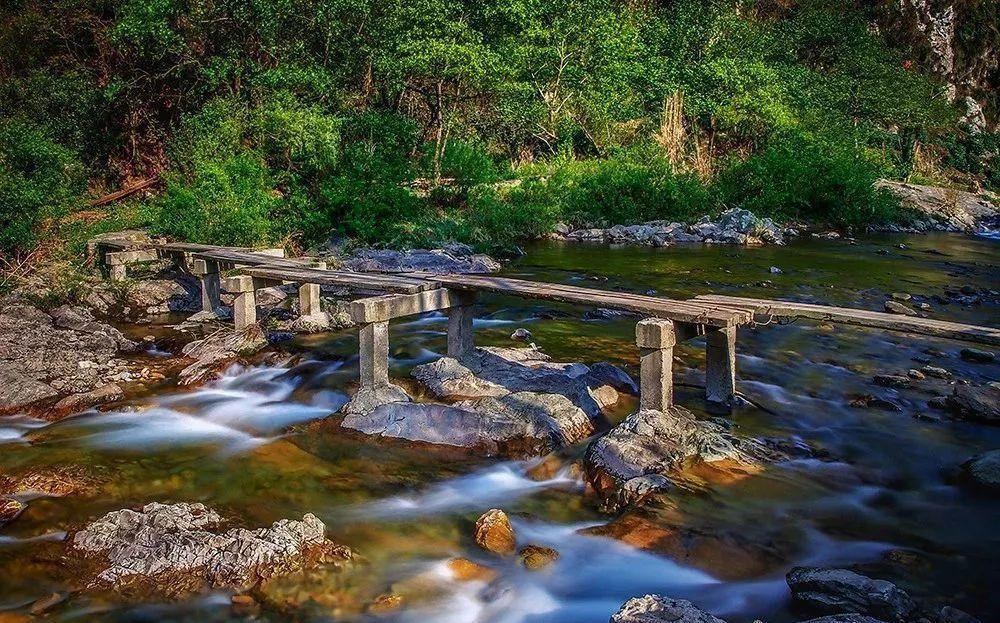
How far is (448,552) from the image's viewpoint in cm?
505

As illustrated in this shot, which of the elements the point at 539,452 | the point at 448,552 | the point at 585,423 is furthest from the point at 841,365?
the point at 448,552

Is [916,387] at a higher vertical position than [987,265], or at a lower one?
lower

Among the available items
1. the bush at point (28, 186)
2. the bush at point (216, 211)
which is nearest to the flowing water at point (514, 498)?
the bush at point (216, 211)

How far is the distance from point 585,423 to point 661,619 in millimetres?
3130

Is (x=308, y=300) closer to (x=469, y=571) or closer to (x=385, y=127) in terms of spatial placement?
(x=469, y=571)

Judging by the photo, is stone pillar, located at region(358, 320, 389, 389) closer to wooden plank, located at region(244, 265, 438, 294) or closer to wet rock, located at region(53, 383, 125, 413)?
wooden plank, located at region(244, 265, 438, 294)

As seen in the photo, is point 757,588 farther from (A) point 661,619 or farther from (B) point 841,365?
(B) point 841,365

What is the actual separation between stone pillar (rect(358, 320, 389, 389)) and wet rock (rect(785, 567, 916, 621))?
417cm

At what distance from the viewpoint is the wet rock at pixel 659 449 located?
573 cm

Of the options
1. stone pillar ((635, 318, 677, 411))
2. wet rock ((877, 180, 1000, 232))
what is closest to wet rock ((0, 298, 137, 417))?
stone pillar ((635, 318, 677, 411))

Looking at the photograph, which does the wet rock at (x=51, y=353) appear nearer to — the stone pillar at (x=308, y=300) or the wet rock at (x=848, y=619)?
the stone pillar at (x=308, y=300)

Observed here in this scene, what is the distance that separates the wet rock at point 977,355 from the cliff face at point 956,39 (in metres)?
39.2

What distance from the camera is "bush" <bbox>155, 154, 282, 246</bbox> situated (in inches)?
515

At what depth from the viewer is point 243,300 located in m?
9.65
